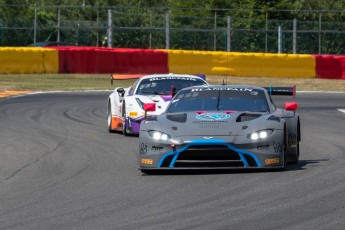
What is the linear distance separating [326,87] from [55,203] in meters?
27.3

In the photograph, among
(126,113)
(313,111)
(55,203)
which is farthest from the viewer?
(313,111)

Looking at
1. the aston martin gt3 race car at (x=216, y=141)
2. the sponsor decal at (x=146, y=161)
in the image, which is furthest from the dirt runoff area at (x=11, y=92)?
the sponsor decal at (x=146, y=161)

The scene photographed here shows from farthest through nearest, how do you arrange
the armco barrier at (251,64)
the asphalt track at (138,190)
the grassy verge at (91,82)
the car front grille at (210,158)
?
the armco barrier at (251,64) → the grassy verge at (91,82) → the car front grille at (210,158) → the asphalt track at (138,190)

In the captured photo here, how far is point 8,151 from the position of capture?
50.5 ft

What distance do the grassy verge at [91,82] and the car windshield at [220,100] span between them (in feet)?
65.7

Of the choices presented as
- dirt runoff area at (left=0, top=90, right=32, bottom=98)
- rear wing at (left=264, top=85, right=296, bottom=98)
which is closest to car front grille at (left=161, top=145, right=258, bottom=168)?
rear wing at (left=264, top=85, right=296, bottom=98)

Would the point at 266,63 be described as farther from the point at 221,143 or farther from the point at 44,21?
the point at 221,143

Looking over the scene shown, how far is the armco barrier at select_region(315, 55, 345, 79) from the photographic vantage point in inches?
1492

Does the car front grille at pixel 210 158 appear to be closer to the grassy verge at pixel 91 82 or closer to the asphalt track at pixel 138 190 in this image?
the asphalt track at pixel 138 190

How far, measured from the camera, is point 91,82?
36812 mm

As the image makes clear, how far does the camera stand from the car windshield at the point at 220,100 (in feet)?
43.7

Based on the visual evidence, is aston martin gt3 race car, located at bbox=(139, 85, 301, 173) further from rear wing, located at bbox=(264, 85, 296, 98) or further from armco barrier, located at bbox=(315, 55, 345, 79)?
armco barrier, located at bbox=(315, 55, 345, 79)

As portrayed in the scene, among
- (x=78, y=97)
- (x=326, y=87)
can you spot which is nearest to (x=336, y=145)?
(x=78, y=97)

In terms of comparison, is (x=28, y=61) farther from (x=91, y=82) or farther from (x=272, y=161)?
(x=272, y=161)
